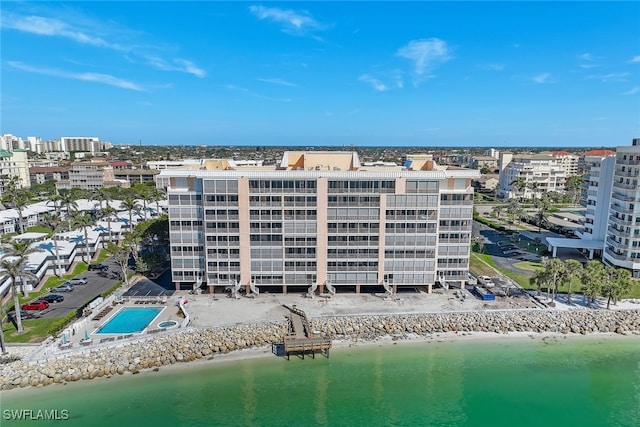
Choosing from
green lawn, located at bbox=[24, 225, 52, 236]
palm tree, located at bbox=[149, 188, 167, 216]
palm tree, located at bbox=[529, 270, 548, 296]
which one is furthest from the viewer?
palm tree, located at bbox=[149, 188, 167, 216]

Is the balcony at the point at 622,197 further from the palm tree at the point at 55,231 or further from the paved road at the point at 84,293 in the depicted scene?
the palm tree at the point at 55,231

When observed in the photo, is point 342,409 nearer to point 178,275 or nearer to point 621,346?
point 178,275

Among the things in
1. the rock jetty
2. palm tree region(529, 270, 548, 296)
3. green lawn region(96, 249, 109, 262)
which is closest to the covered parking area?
the rock jetty

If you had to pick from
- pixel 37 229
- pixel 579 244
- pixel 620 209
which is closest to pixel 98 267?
pixel 37 229

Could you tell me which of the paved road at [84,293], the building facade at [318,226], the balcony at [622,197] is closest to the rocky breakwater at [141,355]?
the building facade at [318,226]

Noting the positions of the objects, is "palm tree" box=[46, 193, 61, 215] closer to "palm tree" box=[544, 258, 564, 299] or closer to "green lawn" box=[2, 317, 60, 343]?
"green lawn" box=[2, 317, 60, 343]

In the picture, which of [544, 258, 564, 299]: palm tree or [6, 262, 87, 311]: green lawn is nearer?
[544, 258, 564, 299]: palm tree
